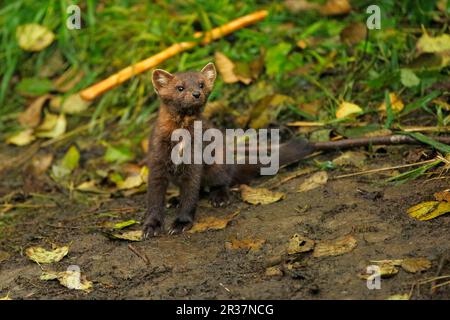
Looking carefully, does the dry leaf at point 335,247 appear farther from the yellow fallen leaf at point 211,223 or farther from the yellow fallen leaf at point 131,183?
the yellow fallen leaf at point 131,183

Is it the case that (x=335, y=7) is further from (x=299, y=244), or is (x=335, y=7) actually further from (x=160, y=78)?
(x=299, y=244)

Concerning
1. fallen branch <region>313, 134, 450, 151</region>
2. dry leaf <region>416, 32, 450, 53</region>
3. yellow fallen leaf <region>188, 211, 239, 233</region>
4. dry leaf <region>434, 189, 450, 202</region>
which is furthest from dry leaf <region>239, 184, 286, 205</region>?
dry leaf <region>416, 32, 450, 53</region>

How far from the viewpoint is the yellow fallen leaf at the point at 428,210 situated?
417 centimetres

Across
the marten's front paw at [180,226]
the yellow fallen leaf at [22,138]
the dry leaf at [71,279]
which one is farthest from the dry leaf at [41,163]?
the dry leaf at [71,279]

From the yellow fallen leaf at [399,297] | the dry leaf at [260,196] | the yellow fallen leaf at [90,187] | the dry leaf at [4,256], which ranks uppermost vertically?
the dry leaf at [260,196]

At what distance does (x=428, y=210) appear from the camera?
4.24 meters

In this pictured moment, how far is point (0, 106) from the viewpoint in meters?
7.59

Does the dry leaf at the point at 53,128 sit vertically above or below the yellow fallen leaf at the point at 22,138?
above

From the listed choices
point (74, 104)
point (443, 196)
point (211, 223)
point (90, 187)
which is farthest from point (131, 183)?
point (443, 196)

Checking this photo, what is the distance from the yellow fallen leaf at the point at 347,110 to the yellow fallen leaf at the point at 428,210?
1558 millimetres

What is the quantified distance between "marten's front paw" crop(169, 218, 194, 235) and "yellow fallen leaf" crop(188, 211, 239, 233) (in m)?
0.04

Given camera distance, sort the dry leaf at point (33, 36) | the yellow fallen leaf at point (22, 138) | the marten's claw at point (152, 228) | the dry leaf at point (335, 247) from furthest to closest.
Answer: the dry leaf at point (33, 36) → the yellow fallen leaf at point (22, 138) → the marten's claw at point (152, 228) → the dry leaf at point (335, 247)
